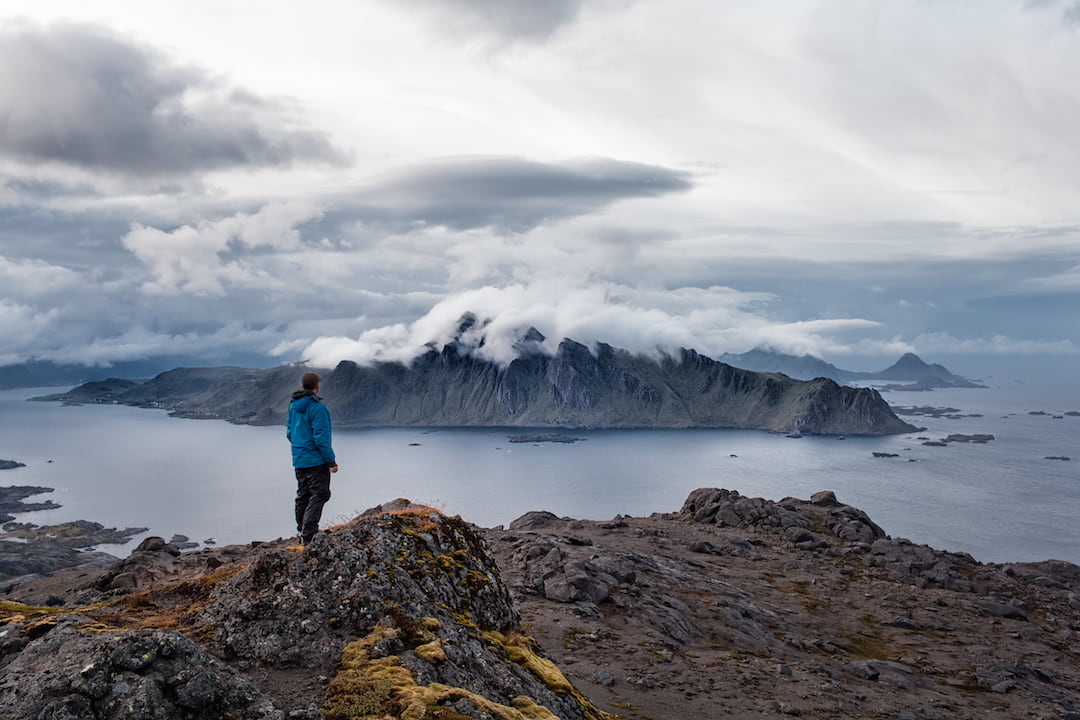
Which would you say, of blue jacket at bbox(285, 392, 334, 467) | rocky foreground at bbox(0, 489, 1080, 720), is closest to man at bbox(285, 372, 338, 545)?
blue jacket at bbox(285, 392, 334, 467)

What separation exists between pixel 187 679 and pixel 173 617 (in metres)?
4.26

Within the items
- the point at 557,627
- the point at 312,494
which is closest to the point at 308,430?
the point at 312,494

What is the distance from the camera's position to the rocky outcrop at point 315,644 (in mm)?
9258

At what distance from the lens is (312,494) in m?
17.6

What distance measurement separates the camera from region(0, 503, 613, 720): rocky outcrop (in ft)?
30.4

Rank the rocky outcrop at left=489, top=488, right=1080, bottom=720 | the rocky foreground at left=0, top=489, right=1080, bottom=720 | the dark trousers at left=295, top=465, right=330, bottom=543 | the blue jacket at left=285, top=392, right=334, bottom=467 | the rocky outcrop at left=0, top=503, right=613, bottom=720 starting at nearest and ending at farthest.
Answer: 1. the rocky outcrop at left=0, top=503, right=613, bottom=720
2. the rocky foreground at left=0, top=489, right=1080, bottom=720
3. the blue jacket at left=285, top=392, right=334, bottom=467
4. the dark trousers at left=295, top=465, right=330, bottom=543
5. the rocky outcrop at left=489, top=488, right=1080, bottom=720

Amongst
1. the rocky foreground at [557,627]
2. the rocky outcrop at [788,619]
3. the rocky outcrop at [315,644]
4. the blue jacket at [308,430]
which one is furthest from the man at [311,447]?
the rocky outcrop at [788,619]

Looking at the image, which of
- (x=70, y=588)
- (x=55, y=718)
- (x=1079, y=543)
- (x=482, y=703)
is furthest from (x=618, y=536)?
→ (x=1079, y=543)

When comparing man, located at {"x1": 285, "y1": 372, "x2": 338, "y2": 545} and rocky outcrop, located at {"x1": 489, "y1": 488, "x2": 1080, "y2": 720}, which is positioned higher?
man, located at {"x1": 285, "y1": 372, "x2": 338, "y2": 545}

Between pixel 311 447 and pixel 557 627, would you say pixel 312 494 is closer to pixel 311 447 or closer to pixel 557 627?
pixel 311 447

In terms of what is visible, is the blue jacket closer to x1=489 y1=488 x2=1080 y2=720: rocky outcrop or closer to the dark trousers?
the dark trousers

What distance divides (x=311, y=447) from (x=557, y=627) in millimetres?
16799

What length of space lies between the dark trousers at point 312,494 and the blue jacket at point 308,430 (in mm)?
244

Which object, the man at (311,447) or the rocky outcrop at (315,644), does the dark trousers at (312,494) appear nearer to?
the man at (311,447)
